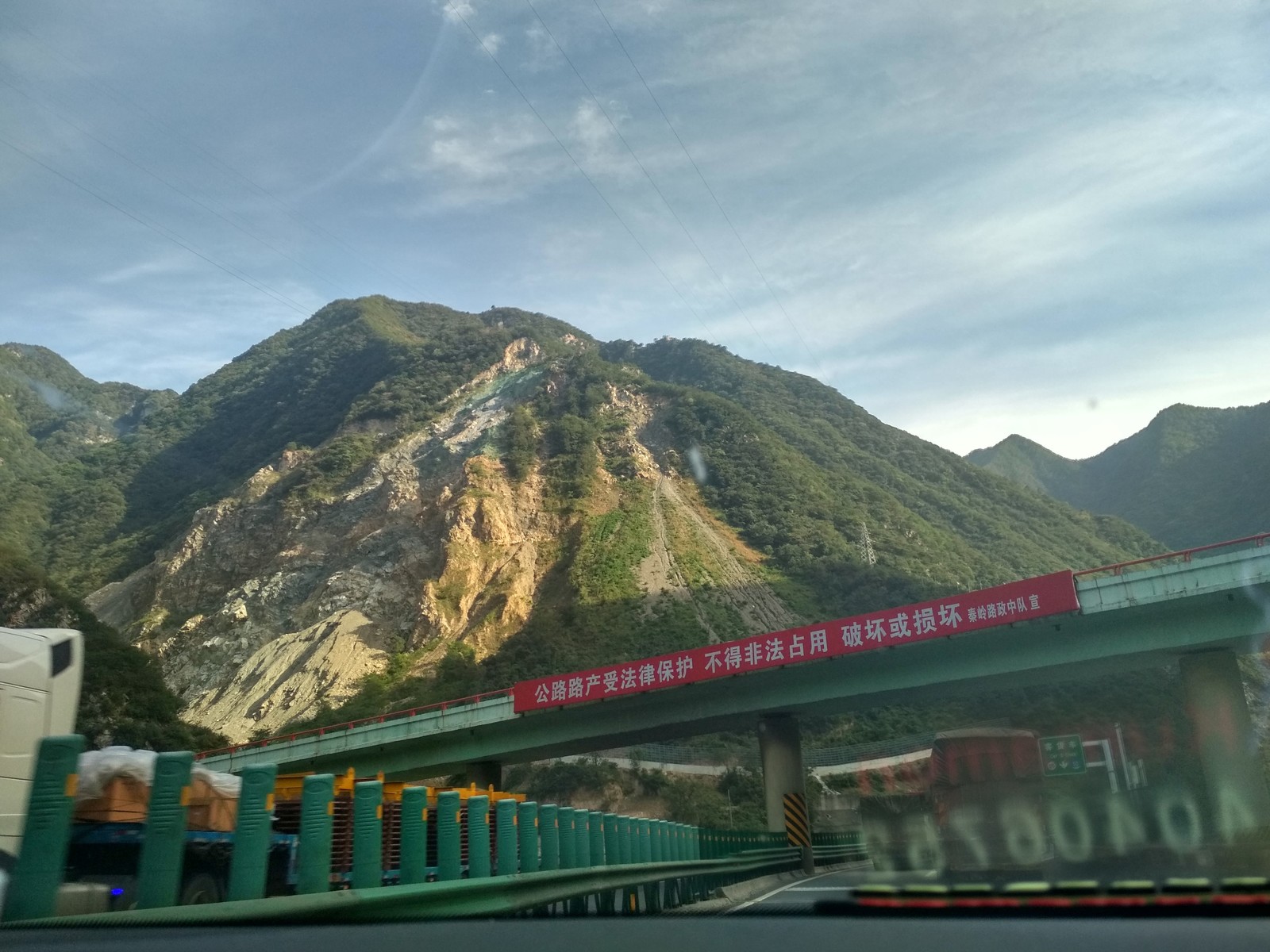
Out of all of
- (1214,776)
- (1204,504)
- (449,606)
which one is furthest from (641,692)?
(1204,504)

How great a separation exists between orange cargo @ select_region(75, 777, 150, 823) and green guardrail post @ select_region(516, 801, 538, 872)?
362cm

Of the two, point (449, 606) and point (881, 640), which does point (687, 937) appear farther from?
point (449, 606)

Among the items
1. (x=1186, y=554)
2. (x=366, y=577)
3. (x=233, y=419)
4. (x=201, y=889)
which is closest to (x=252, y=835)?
(x=201, y=889)

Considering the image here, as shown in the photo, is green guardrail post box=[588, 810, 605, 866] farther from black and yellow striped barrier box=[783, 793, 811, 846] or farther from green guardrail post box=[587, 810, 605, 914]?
black and yellow striped barrier box=[783, 793, 811, 846]

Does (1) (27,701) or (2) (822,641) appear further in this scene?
(2) (822,641)

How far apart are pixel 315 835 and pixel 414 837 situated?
65.4 inches

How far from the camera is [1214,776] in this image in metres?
22.7

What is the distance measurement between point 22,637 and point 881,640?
22.7 m

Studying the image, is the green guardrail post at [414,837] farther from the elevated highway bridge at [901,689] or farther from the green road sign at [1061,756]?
the elevated highway bridge at [901,689]

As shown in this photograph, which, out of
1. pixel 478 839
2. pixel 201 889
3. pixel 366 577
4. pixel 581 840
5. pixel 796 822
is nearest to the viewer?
pixel 201 889

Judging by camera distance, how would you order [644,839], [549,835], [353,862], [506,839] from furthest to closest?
[644,839] → [549,835] → [506,839] → [353,862]

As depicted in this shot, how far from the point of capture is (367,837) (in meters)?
6.95

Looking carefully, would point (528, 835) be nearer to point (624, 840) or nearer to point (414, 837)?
point (414, 837)

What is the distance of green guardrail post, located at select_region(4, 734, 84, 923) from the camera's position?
4590 millimetres
